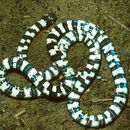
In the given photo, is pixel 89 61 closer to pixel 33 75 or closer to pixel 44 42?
pixel 44 42

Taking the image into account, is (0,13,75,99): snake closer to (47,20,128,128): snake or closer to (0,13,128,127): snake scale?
(0,13,128,127): snake scale

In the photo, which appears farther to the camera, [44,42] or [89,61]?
[44,42]

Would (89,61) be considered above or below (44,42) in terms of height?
below

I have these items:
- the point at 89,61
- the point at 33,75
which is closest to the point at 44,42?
the point at 33,75

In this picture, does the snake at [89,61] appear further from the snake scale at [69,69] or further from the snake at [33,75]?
the snake at [33,75]

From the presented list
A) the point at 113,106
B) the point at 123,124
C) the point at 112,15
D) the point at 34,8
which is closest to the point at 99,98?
the point at 113,106

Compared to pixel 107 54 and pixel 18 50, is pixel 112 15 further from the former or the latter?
pixel 18 50

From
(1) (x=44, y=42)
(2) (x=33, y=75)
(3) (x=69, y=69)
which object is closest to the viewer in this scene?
(2) (x=33, y=75)

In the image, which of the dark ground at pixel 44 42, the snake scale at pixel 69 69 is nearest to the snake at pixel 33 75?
the snake scale at pixel 69 69
